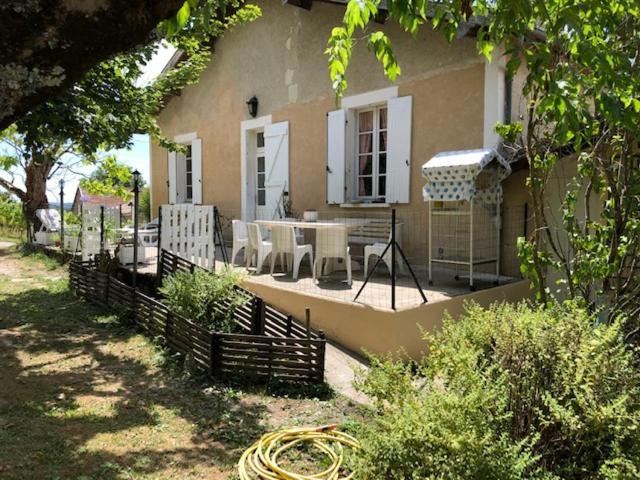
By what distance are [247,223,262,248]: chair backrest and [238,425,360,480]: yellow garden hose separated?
3.81m

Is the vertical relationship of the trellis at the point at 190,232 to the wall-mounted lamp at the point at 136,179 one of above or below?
below

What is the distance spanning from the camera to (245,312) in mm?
4750

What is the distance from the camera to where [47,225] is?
1216 centimetres

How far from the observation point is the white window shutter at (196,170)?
11.1 meters

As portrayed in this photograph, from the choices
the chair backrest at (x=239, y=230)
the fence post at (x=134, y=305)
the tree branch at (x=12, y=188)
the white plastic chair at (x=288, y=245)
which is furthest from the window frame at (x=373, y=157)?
the tree branch at (x=12, y=188)

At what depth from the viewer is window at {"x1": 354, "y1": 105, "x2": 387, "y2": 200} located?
7578 mm

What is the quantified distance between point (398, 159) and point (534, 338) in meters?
5.31

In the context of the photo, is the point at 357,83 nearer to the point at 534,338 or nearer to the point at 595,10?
the point at 595,10

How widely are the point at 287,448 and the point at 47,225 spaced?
11544 mm

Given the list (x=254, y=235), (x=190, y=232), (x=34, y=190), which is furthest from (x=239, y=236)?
(x=34, y=190)

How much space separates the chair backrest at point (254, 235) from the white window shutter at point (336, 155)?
176cm

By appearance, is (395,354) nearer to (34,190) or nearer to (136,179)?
(136,179)

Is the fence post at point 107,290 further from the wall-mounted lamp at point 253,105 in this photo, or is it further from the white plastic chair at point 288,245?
the wall-mounted lamp at point 253,105

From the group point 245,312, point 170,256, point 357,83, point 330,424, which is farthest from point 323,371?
point 357,83
